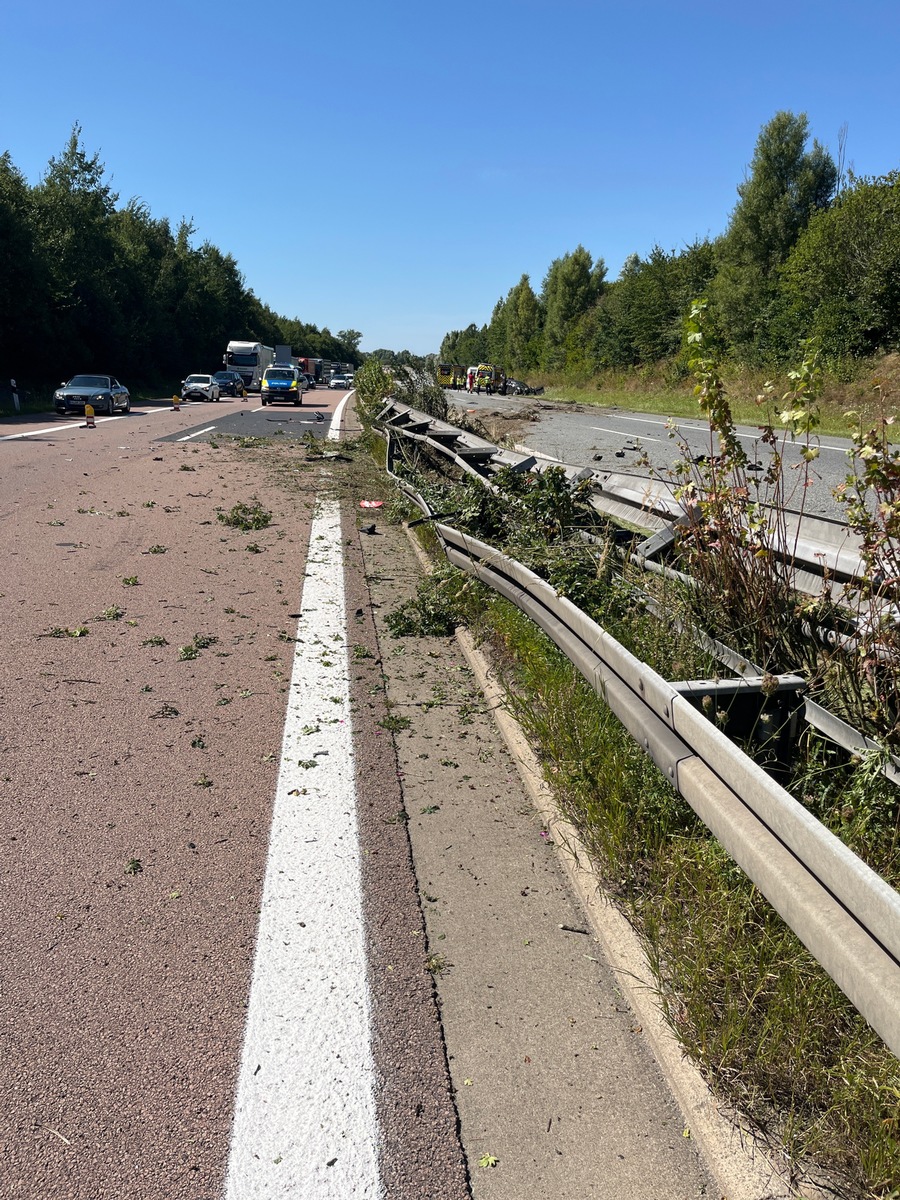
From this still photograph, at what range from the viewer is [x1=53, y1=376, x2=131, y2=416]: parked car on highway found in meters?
33.1

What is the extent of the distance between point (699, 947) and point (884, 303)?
34641 mm

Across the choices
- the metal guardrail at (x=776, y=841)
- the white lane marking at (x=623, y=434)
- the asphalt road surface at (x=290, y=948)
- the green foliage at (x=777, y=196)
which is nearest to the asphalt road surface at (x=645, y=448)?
the white lane marking at (x=623, y=434)

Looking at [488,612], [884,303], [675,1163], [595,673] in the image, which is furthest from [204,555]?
[884,303]

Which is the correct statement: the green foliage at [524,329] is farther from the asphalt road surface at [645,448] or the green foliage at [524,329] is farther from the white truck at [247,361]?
the asphalt road surface at [645,448]

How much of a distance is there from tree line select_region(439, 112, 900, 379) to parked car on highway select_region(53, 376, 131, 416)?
20.6 metres

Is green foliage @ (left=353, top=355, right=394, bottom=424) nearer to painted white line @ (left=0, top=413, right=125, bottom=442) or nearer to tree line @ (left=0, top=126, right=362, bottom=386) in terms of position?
painted white line @ (left=0, top=413, right=125, bottom=442)

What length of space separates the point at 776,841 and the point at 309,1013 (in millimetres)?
1465

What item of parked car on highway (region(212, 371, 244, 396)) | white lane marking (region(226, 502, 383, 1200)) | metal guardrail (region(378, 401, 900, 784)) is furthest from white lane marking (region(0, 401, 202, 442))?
parked car on highway (region(212, 371, 244, 396))

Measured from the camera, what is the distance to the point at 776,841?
2.46 m

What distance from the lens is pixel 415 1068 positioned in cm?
259

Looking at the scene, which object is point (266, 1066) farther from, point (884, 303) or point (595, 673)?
point (884, 303)

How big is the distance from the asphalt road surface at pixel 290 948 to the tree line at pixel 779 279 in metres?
12.1

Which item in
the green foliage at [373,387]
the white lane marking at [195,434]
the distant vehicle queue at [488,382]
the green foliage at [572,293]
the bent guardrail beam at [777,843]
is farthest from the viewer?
the green foliage at [572,293]

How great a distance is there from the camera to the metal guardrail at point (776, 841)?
1962 mm
